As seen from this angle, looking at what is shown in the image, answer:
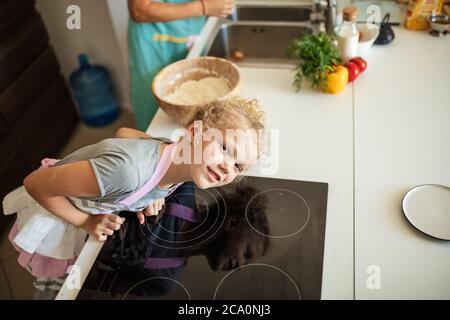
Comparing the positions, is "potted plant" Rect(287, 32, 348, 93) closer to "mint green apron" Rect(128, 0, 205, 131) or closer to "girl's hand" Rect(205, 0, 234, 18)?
"girl's hand" Rect(205, 0, 234, 18)

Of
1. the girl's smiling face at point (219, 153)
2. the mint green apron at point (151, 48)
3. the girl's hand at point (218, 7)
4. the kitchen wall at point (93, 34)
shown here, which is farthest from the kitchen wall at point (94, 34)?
the girl's smiling face at point (219, 153)

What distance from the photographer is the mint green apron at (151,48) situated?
1.40 metres

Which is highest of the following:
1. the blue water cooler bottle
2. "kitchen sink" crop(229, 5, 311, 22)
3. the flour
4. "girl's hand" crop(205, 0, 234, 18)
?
"girl's hand" crop(205, 0, 234, 18)

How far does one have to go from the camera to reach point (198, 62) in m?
1.23

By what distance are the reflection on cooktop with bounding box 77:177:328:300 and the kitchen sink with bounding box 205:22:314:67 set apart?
0.72 m

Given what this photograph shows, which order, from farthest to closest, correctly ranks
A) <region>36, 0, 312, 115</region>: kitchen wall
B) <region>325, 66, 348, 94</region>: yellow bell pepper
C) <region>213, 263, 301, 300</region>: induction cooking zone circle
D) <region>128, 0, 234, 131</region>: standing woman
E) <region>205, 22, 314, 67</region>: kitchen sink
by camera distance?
<region>36, 0, 312, 115</region>: kitchen wall, <region>205, 22, 314, 67</region>: kitchen sink, <region>128, 0, 234, 131</region>: standing woman, <region>325, 66, 348, 94</region>: yellow bell pepper, <region>213, 263, 301, 300</region>: induction cooking zone circle

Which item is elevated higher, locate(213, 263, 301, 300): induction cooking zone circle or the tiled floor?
locate(213, 263, 301, 300): induction cooking zone circle

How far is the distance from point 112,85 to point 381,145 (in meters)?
1.73

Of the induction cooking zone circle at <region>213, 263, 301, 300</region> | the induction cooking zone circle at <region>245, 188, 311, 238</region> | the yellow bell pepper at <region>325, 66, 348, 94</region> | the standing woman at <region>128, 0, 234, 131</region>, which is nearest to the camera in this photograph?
the induction cooking zone circle at <region>213, 263, 301, 300</region>

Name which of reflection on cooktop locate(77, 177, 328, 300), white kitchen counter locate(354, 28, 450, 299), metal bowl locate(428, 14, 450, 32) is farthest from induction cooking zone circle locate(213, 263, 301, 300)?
metal bowl locate(428, 14, 450, 32)

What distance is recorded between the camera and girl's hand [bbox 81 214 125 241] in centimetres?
87

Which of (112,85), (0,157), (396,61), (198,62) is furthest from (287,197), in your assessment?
(112,85)

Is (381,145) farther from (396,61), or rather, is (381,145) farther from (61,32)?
(61,32)

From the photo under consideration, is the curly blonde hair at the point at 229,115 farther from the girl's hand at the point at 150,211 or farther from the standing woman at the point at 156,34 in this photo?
the standing woman at the point at 156,34
